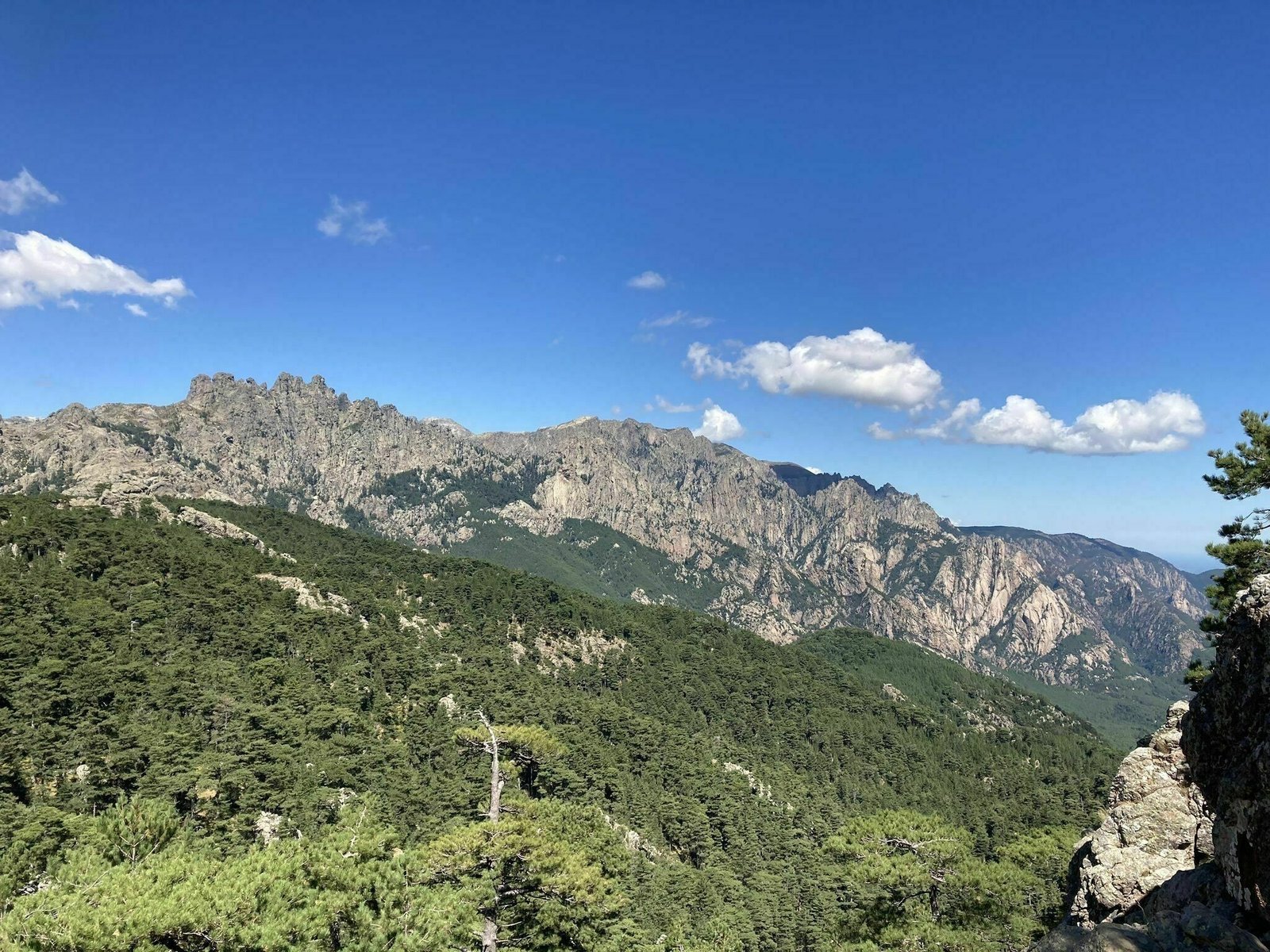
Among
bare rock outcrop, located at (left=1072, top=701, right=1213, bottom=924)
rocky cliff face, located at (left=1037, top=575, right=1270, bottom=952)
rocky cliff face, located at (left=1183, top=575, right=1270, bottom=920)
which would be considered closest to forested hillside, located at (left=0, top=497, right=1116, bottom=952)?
bare rock outcrop, located at (left=1072, top=701, right=1213, bottom=924)

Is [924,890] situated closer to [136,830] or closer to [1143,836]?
[1143,836]

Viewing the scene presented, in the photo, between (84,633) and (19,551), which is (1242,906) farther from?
(19,551)

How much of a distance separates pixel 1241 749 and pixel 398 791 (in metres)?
78.6

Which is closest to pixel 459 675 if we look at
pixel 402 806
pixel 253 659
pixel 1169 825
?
pixel 253 659

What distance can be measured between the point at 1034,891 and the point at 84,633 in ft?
356

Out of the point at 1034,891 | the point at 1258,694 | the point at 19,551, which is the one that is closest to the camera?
the point at 1258,694

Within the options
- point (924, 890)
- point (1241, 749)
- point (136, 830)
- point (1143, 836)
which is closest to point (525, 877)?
point (136, 830)

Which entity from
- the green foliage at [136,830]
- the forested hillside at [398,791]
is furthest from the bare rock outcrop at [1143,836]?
the green foliage at [136,830]

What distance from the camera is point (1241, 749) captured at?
14414 mm

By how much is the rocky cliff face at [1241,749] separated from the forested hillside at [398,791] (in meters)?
23.6

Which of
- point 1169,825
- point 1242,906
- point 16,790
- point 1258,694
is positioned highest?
point 1258,694

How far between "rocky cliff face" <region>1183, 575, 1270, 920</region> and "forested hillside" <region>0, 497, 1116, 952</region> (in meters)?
23.6

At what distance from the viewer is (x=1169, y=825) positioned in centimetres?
2761

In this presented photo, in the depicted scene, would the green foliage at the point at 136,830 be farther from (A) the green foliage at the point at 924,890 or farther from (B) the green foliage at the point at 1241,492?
(B) the green foliage at the point at 1241,492
